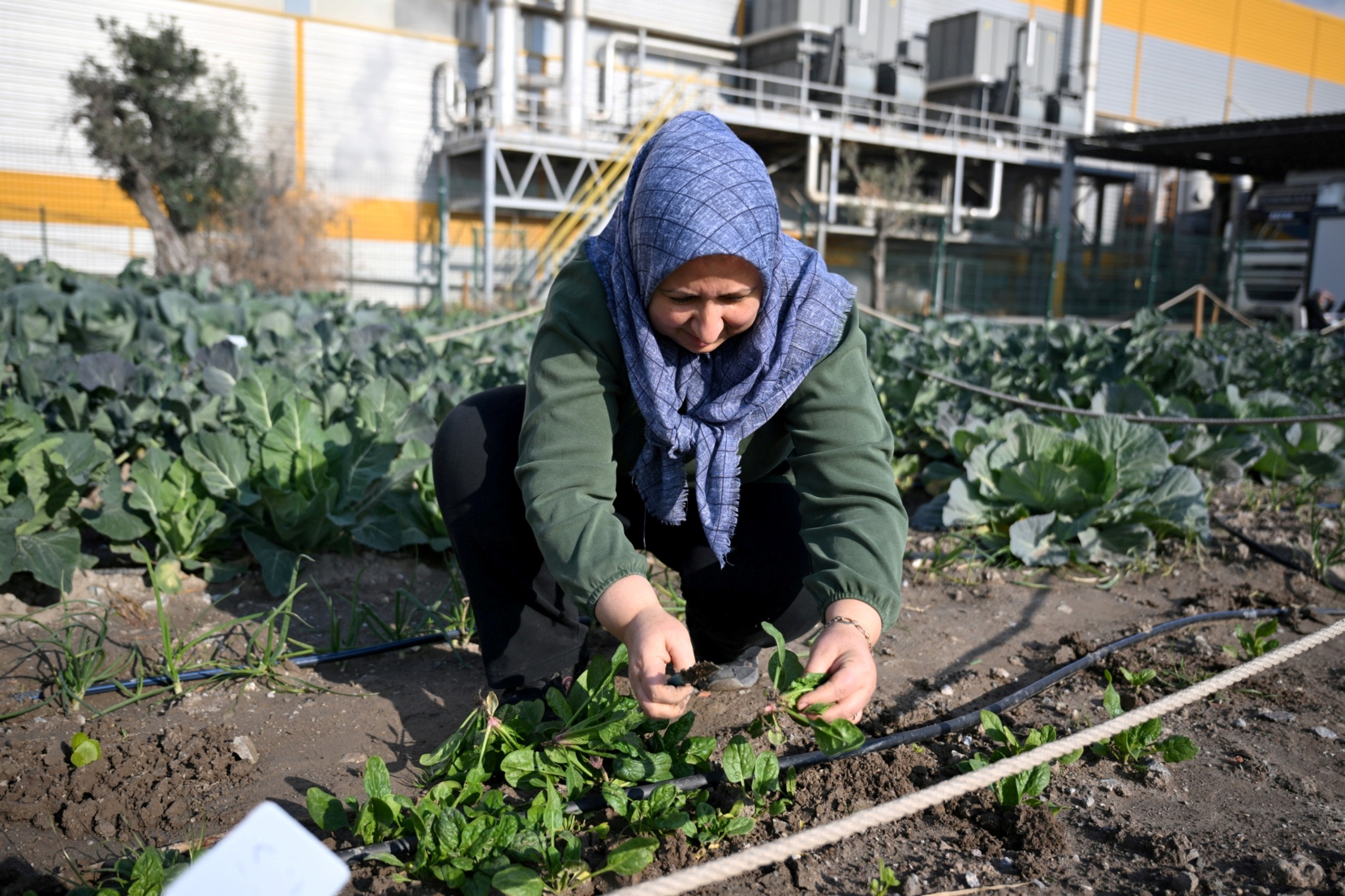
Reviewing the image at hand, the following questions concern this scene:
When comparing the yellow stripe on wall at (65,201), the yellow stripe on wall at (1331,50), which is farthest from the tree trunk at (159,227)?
the yellow stripe on wall at (1331,50)

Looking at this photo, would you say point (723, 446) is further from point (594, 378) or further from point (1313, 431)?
point (1313, 431)

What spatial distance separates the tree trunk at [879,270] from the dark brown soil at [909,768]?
19779mm

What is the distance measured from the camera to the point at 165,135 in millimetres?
14141

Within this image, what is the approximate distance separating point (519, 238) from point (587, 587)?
19.1m

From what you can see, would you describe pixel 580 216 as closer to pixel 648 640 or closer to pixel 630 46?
pixel 630 46

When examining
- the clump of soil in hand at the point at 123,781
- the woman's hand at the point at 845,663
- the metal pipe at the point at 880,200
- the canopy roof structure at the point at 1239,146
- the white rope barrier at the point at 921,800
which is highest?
the canopy roof structure at the point at 1239,146

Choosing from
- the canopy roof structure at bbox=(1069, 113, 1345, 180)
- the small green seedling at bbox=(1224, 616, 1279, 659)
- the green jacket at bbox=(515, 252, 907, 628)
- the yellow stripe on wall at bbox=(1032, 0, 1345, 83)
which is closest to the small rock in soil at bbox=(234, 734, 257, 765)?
the green jacket at bbox=(515, 252, 907, 628)

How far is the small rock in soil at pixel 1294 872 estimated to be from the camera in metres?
1.35

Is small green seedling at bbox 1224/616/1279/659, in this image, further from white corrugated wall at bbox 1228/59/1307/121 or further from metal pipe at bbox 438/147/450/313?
white corrugated wall at bbox 1228/59/1307/121

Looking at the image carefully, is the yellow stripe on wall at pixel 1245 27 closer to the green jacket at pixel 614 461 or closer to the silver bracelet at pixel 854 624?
the green jacket at pixel 614 461

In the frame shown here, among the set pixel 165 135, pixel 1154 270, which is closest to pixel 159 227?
pixel 165 135

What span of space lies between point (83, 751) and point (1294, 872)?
6.30 ft

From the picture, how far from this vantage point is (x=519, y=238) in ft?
64.4

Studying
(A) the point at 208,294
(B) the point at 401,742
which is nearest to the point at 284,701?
(B) the point at 401,742
